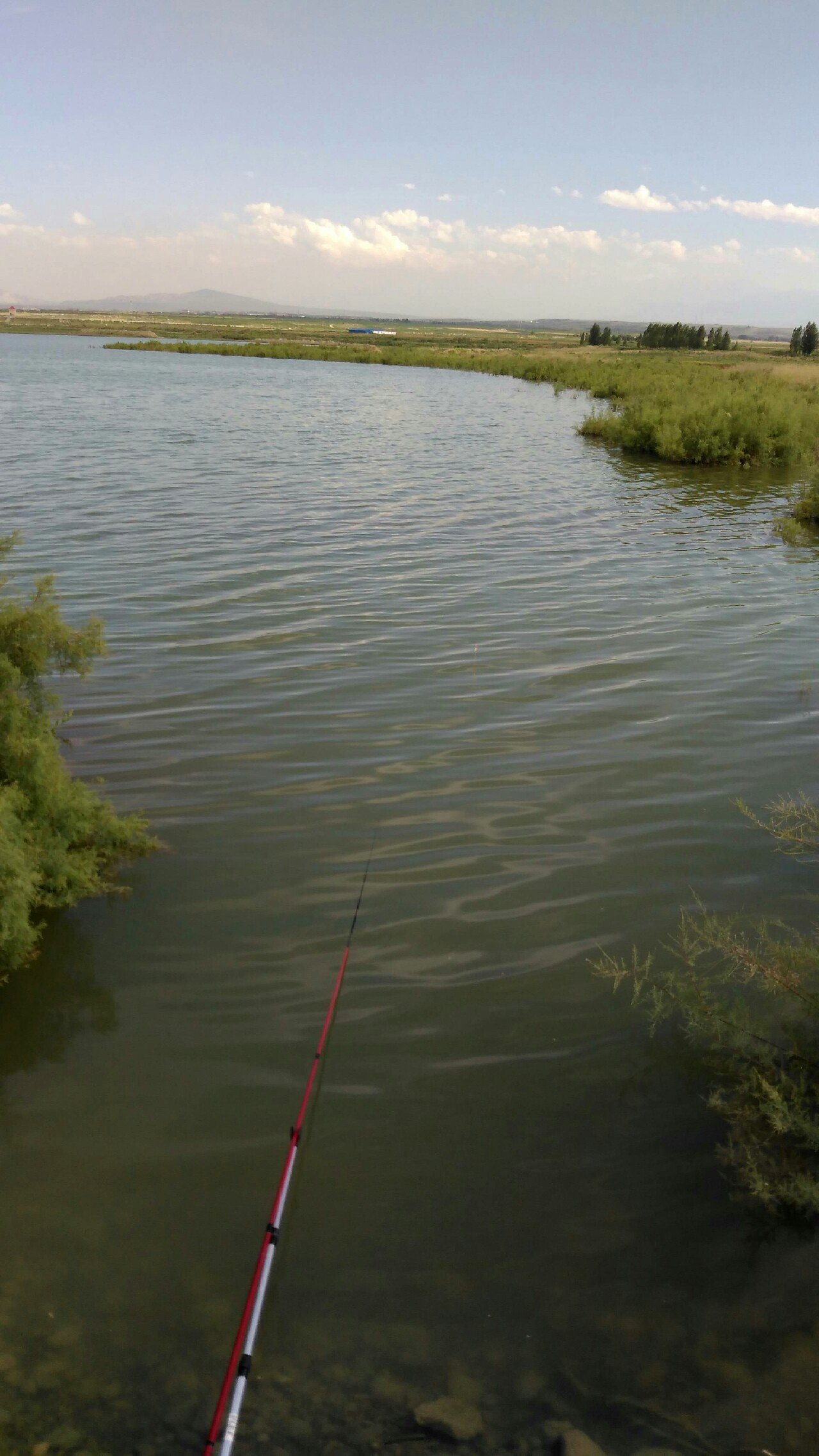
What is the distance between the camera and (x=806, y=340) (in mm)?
62156

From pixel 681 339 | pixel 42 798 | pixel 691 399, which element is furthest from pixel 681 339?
pixel 42 798

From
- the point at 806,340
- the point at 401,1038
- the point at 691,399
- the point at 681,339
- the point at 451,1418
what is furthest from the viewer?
the point at 681,339

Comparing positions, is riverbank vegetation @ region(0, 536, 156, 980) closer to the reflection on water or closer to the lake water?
the reflection on water

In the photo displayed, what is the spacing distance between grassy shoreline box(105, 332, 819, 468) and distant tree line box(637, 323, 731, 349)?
9917 mm

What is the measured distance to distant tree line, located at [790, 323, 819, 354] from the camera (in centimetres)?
6216

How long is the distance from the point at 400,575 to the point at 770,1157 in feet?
28.6

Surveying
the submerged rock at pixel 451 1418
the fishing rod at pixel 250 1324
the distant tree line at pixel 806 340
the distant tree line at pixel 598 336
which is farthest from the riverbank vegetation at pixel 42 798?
the distant tree line at pixel 598 336

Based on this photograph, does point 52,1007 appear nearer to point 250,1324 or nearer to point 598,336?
point 250,1324

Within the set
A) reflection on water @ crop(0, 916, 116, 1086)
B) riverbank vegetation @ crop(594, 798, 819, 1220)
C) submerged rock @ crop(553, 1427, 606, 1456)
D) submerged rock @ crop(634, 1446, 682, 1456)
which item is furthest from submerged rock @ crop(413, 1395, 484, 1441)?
reflection on water @ crop(0, 916, 116, 1086)

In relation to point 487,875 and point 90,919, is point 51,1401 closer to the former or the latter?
point 90,919

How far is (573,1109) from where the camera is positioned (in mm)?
3557

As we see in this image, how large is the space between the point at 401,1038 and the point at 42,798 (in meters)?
2.01

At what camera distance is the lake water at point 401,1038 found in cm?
266

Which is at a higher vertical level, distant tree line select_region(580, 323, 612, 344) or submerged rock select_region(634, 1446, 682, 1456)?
distant tree line select_region(580, 323, 612, 344)
